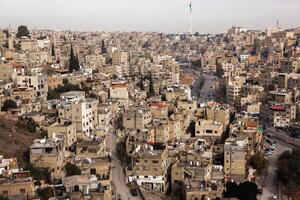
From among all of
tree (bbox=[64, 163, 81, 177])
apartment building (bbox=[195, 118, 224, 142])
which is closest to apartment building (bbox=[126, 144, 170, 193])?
tree (bbox=[64, 163, 81, 177])

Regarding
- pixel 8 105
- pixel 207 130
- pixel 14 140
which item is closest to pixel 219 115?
pixel 207 130

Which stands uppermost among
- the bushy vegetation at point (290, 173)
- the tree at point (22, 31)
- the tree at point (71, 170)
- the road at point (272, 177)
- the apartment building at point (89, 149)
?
the tree at point (22, 31)

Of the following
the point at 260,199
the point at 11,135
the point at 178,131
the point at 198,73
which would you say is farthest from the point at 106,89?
the point at 198,73

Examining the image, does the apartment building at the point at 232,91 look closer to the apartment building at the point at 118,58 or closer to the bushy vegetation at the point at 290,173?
the apartment building at the point at 118,58

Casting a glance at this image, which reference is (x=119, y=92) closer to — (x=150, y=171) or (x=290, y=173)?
(x=150, y=171)

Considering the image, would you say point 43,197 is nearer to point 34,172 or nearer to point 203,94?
point 34,172

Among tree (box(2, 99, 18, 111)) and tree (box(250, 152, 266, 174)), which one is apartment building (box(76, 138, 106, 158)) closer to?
tree (box(2, 99, 18, 111))

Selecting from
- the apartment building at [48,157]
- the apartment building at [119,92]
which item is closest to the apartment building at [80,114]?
the apartment building at [48,157]
